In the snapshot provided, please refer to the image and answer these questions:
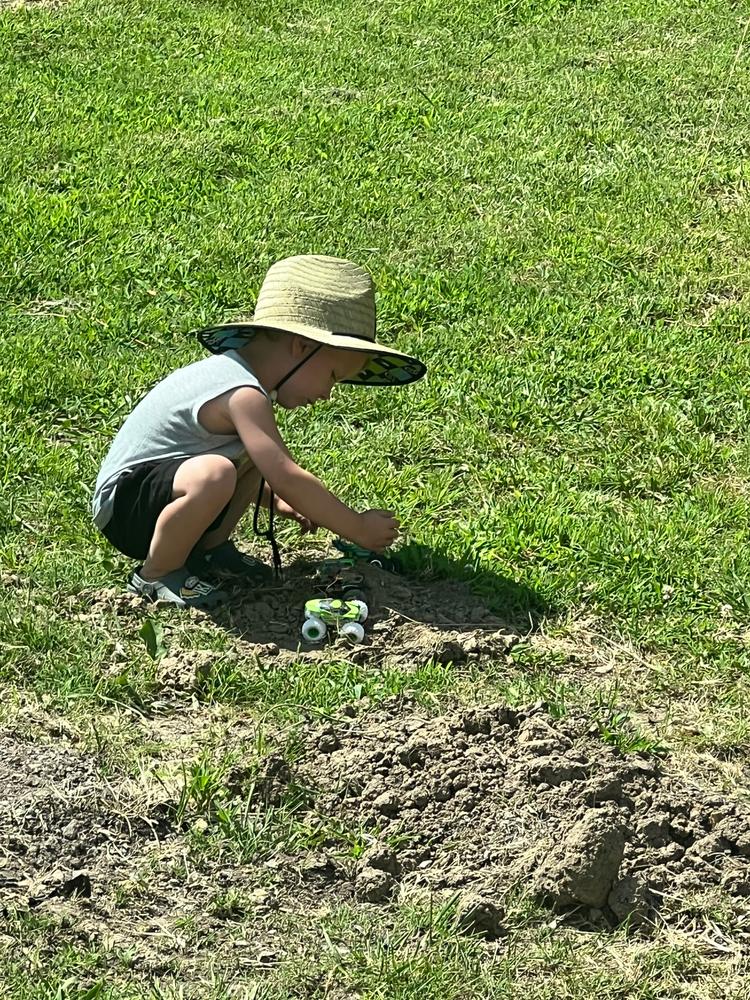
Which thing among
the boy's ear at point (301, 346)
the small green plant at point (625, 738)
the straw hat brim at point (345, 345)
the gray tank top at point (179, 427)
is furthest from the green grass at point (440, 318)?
the boy's ear at point (301, 346)

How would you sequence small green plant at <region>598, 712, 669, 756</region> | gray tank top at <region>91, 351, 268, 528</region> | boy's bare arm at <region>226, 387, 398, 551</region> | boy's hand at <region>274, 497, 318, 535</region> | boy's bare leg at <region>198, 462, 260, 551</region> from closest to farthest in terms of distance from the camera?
small green plant at <region>598, 712, 669, 756</region> → boy's bare arm at <region>226, 387, 398, 551</region> → gray tank top at <region>91, 351, 268, 528</region> → boy's bare leg at <region>198, 462, 260, 551</region> → boy's hand at <region>274, 497, 318, 535</region>

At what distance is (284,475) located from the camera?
4078mm

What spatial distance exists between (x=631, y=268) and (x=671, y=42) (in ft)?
8.62

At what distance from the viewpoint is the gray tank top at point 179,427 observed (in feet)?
13.8

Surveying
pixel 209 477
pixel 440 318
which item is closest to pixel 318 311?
pixel 209 477

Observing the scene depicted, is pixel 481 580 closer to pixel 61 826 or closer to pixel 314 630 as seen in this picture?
pixel 314 630

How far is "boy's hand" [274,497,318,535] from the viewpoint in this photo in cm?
451

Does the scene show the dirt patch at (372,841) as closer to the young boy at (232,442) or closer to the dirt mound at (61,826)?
the dirt mound at (61,826)

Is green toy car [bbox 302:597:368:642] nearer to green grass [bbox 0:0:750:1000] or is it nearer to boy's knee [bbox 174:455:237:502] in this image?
green grass [bbox 0:0:750:1000]

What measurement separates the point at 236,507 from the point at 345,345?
0.63 metres

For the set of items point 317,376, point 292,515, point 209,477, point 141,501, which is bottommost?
point 292,515

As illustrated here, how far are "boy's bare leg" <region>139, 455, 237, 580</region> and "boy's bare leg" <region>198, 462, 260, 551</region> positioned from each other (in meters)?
0.18

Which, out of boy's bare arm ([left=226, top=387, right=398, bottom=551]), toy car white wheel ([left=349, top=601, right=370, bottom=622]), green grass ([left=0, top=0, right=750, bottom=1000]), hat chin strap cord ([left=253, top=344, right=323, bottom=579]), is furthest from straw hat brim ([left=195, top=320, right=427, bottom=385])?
toy car white wheel ([left=349, top=601, right=370, bottom=622])

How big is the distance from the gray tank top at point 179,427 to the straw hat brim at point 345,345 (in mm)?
87
